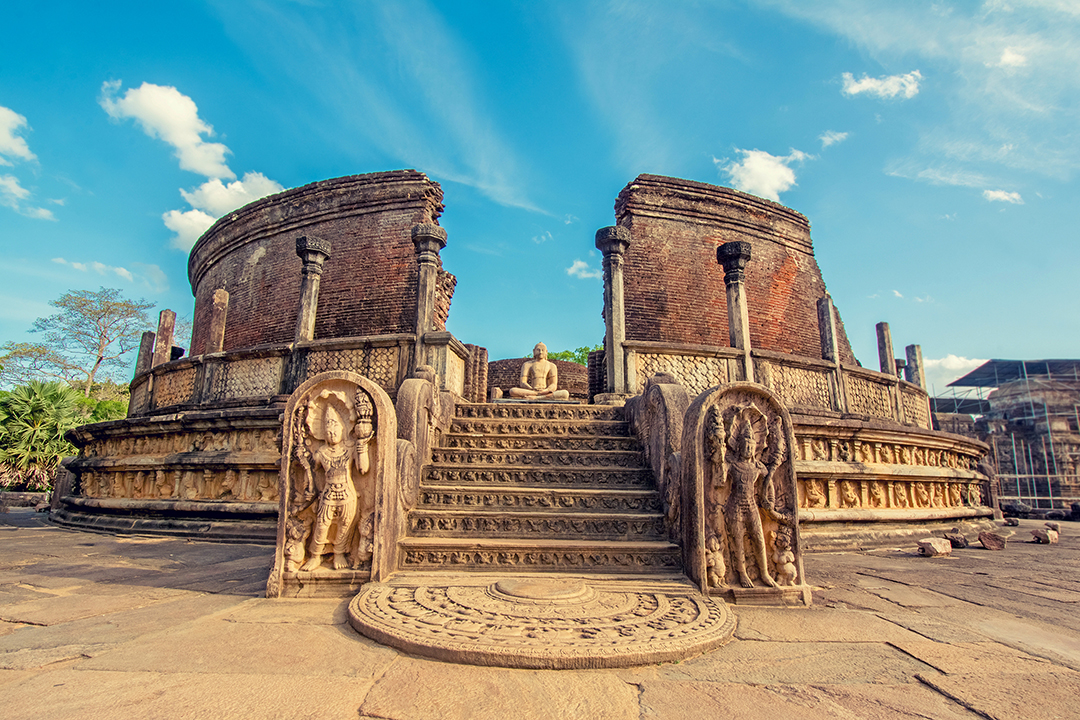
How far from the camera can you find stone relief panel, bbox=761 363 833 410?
26.1 ft

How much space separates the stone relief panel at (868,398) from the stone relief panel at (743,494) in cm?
582

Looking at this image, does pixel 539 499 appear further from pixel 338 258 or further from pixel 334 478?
pixel 338 258

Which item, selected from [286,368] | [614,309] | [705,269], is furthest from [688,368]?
[705,269]

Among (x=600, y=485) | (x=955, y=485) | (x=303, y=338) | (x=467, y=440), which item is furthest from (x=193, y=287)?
(x=955, y=485)

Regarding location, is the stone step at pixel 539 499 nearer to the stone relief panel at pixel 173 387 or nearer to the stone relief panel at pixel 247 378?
the stone relief panel at pixel 247 378

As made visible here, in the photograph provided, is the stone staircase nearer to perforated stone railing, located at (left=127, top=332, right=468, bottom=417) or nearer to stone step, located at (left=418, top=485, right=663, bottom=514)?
stone step, located at (left=418, top=485, right=663, bottom=514)

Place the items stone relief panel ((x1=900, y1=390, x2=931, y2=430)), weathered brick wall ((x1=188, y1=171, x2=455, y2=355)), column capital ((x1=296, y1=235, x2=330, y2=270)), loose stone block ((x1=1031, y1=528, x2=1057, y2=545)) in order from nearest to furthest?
loose stone block ((x1=1031, y1=528, x2=1057, y2=545)) < column capital ((x1=296, y1=235, x2=330, y2=270)) < stone relief panel ((x1=900, y1=390, x2=931, y2=430)) < weathered brick wall ((x1=188, y1=171, x2=455, y2=355))

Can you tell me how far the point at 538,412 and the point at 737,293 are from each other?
417cm

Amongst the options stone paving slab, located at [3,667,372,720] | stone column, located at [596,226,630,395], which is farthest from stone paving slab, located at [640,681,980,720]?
stone column, located at [596,226,630,395]

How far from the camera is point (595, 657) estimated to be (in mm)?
2227

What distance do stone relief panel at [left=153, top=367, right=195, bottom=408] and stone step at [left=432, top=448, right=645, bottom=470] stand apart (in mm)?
5857

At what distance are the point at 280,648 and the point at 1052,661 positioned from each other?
3.49 meters

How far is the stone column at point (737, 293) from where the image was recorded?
799 centimetres

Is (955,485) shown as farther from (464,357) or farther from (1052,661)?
(464,357)
